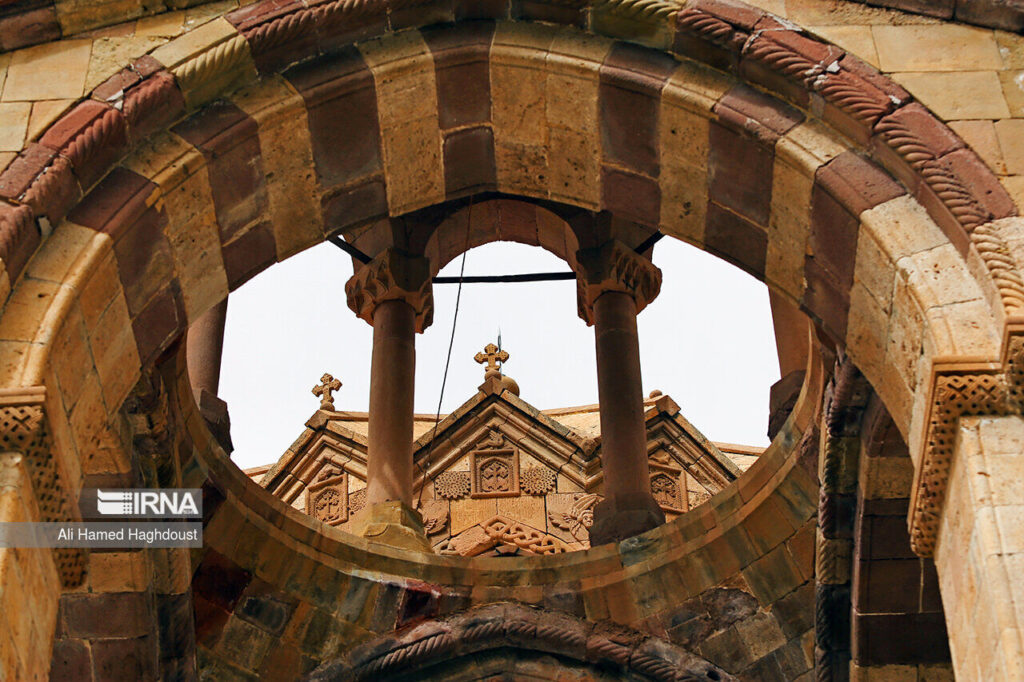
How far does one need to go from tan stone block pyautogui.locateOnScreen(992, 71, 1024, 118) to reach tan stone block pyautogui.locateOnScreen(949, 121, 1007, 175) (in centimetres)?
15

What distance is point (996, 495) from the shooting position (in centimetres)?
598

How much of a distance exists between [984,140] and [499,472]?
8771 millimetres

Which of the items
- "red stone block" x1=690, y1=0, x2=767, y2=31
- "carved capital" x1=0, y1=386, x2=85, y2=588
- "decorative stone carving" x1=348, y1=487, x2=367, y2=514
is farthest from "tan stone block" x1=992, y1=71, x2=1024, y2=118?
"decorative stone carving" x1=348, y1=487, x2=367, y2=514

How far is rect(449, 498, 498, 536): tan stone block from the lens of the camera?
574 inches

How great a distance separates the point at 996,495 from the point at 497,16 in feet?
10.8

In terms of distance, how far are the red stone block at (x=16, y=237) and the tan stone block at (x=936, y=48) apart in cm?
349

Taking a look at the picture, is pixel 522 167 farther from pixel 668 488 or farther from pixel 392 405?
pixel 668 488

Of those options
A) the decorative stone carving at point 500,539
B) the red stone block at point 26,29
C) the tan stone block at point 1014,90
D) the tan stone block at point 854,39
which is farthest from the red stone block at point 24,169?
the decorative stone carving at point 500,539

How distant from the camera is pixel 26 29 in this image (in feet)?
24.8

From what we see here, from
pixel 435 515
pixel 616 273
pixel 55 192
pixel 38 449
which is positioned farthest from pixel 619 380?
pixel 38 449

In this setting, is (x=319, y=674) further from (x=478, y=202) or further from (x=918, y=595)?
(x=478, y=202)

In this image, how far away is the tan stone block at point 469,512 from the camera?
14.6 m

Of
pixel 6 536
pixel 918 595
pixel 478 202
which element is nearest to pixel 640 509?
pixel 918 595

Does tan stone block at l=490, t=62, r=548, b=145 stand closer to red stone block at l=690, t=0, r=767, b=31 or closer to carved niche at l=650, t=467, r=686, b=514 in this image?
red stone block at l=690, t=0, r=767, b=31
